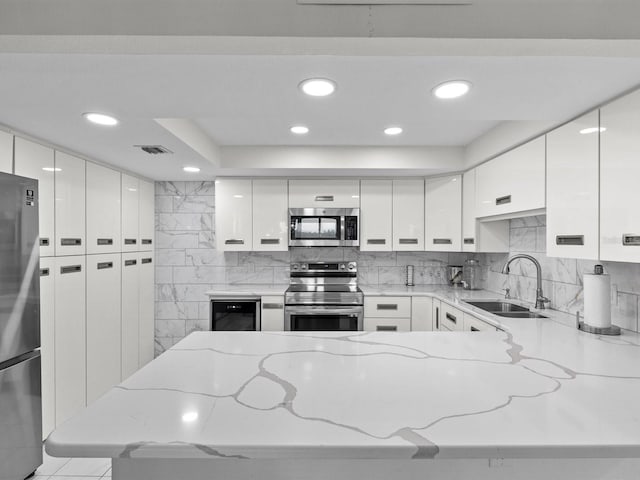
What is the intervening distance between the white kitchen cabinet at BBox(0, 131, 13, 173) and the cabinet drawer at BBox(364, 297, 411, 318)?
2713 mm

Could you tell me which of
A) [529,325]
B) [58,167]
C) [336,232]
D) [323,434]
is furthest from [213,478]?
[336,232]

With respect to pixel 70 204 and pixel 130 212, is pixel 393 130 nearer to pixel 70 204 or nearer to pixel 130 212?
pixel 70 204

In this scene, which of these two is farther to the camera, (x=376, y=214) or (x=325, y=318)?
(x=376, y=214)

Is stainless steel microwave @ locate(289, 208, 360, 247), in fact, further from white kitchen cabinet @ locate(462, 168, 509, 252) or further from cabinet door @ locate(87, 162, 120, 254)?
cabinet door @ locate(87, 162, 120, 254)

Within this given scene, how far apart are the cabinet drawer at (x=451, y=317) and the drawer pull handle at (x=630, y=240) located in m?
1.22

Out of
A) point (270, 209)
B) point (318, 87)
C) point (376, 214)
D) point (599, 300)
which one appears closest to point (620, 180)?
point (599, 300)

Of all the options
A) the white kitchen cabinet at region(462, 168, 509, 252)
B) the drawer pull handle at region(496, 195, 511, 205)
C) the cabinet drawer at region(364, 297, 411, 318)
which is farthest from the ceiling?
the cabinet drawer at region(364, 297, 411, 318)

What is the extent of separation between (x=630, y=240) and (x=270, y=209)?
268 cm

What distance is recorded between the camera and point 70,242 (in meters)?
2.44

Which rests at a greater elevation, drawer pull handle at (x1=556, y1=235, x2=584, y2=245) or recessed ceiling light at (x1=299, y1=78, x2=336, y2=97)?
recessed ceiling light at (x1=299, y1=78, x2=336, y2=97)

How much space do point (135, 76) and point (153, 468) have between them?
1317 mm

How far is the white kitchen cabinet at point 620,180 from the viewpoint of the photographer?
55.7 inches

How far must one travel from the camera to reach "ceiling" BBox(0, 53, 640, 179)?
1.21 meters

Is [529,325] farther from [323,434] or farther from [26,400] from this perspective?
[26,400]
